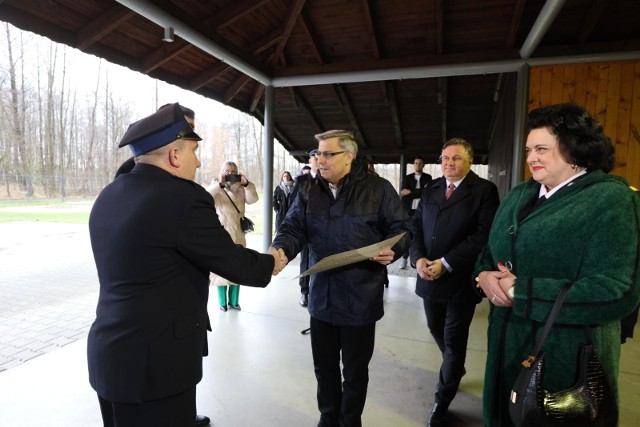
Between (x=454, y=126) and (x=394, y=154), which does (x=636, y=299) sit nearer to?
(x=454, y=126)

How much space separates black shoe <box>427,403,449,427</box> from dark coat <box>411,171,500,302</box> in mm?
695

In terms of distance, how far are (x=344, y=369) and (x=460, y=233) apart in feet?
3.79

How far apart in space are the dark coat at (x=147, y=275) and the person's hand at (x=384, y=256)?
890 mm

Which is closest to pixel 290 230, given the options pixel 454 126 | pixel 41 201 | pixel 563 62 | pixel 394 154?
pixel 563 62

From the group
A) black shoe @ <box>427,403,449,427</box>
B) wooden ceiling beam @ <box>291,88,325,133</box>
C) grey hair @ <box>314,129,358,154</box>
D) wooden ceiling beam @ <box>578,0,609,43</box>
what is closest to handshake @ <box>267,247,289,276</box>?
grey hair @ <box>314,129,358,154</box>

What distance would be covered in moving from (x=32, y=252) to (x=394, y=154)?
30.3ft

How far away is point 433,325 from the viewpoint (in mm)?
2701

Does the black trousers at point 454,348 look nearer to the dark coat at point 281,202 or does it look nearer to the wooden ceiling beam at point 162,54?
the dark coat at point 281,202

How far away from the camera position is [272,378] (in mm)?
2977

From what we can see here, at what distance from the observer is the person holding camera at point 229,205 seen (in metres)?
4.27

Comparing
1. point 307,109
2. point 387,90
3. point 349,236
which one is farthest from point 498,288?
point 307,109

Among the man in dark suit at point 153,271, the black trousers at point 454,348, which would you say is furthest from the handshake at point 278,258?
the black trousers at point 454,348

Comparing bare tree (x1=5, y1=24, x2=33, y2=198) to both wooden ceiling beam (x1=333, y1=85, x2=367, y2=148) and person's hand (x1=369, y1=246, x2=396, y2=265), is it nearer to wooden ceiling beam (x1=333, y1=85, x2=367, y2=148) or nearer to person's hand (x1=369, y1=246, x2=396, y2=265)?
person's hand (x1=369, y1=246, x2=396, y2=265)

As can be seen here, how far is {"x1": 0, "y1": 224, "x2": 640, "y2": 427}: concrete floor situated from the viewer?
98.1 inches
